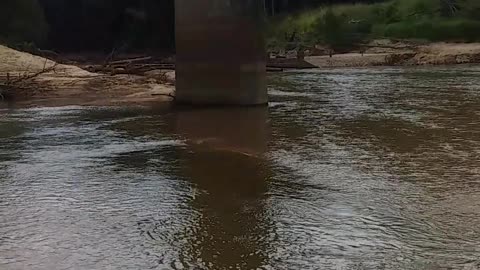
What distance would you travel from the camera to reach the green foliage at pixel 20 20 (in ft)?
152

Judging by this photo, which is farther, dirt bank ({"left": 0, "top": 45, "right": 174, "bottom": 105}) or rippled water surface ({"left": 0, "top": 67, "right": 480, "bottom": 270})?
dirt bank ({"left": 0, "top": 45, "right": 174, "bottom": 105})

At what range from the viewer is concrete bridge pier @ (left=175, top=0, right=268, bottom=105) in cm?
2144

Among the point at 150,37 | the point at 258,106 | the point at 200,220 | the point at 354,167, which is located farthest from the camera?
the point at 150,37

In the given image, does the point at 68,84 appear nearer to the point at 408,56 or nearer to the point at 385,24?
the point at 408,56

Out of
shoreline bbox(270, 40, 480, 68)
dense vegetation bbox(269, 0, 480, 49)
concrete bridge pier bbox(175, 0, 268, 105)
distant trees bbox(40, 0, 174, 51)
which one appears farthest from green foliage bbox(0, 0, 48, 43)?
concrete bridge pier bbox(175, 0, 268, 105)

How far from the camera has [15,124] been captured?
59.4ft

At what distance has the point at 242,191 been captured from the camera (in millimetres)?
10500

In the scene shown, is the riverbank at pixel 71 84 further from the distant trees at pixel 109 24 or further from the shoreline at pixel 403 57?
the distant trees at pixel 109 24

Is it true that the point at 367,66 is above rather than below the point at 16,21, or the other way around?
below

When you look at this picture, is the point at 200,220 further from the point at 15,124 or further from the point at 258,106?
the point at 258,106

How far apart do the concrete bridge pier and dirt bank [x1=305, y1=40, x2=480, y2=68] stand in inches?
963

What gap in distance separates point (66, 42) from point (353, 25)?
23.8 meters

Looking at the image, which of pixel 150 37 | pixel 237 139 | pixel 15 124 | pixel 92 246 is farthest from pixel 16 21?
pixel 92 246

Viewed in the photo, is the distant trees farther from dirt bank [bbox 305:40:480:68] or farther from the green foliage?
dirt bank [bbox 305:40:480:68]
